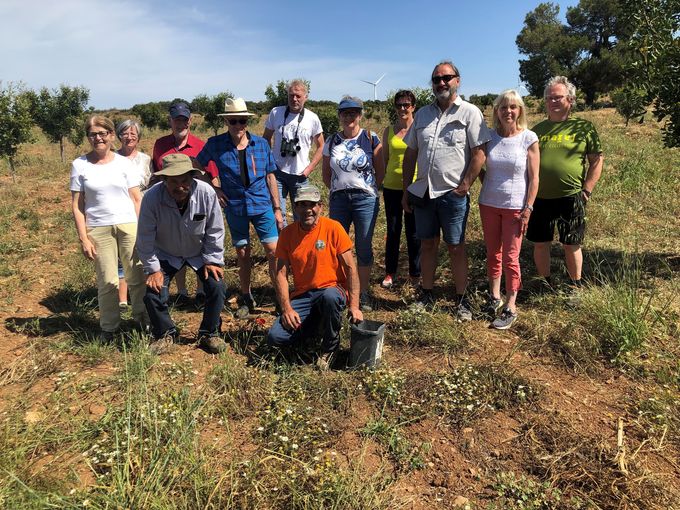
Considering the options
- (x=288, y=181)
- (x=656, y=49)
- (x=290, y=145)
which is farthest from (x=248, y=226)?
(x=656, y=49)

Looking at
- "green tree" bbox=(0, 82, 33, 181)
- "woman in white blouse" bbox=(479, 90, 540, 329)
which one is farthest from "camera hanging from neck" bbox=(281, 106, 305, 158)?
"green tree" bbox=(0, 82, 33, 181)

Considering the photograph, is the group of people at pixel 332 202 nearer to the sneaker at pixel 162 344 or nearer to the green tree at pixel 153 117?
the sneaker at pixel 162 344

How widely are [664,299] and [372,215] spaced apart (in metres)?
2.65

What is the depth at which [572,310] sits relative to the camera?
366 centimetres

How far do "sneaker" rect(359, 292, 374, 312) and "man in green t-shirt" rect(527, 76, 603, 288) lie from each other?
1.77 meters

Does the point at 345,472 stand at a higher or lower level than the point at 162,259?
lower

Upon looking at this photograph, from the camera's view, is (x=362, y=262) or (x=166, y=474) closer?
(x=166, y=474)

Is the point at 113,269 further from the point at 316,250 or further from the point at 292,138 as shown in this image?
the point at 292,138

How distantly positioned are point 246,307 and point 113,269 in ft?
4.10

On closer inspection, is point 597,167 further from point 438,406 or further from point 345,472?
point 345,472

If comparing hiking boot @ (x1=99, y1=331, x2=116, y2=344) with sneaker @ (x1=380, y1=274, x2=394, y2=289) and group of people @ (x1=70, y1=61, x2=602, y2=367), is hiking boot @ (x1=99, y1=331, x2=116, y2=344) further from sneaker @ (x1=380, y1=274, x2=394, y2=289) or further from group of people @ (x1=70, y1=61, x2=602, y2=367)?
sneaker @ (x1=380, y1=274, x2=394, y2=289)

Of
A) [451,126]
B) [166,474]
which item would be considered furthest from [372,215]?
[166,474]

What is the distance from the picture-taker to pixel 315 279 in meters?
3.28

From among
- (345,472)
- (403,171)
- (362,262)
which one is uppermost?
(403,171)
